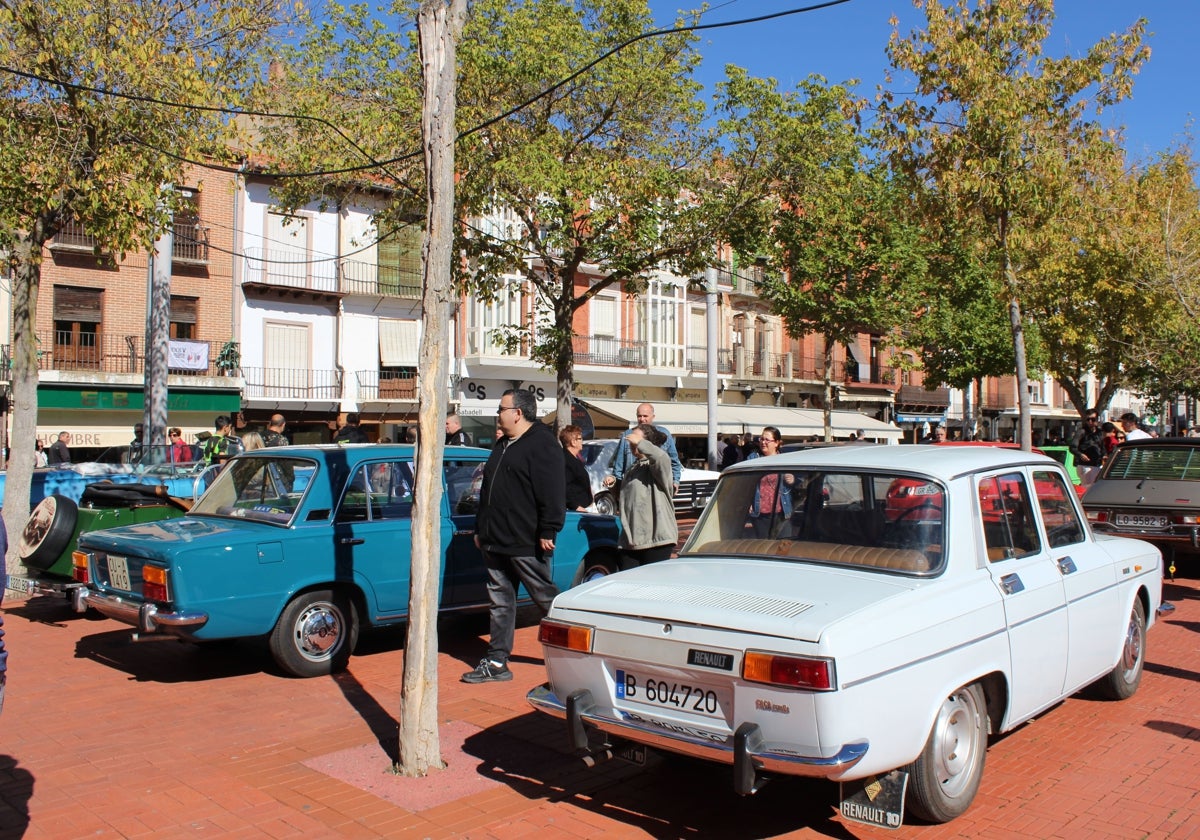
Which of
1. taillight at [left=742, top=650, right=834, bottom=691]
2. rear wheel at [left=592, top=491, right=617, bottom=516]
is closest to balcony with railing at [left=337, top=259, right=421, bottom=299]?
rear wheel at [left=592, top=491, right=617, bottom=516]

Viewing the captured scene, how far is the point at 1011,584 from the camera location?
486 cm

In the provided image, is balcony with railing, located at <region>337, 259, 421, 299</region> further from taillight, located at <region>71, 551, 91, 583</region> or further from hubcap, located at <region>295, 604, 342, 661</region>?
hubcap, located at <region>295, 604, 342, 661</region>

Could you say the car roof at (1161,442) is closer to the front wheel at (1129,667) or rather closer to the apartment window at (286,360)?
the front wheel at (1129,667)

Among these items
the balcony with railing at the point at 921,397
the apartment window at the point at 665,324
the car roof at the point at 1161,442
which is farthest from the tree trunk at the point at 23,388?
the balcony with railing at the point at 921,397

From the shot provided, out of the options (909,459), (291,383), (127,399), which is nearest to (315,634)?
(909,459)

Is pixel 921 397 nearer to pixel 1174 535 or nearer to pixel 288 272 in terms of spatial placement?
pixel 288 272

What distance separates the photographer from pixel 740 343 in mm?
42219

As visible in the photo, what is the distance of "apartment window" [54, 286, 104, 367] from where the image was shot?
26.1 m

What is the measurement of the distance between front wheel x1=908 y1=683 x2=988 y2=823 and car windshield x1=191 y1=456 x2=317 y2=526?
4.73m

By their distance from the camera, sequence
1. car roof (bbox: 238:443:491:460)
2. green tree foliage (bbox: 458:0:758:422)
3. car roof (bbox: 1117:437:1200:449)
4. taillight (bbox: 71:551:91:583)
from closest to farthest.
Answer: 1. taillight (bbox: 71:551:91:583)
2. car roof (bbox: 238:443:491:460)
3. car roof (bbox: 1117:437:1200:449)
4. green tree foliage (bbox: 458:0:758:422)

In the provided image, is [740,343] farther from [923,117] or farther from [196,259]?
[923,117]

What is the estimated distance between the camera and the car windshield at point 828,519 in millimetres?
4746

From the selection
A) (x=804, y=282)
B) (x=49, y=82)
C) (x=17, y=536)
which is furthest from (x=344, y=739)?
(x=804, y=282)

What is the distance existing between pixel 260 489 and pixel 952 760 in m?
5.35
